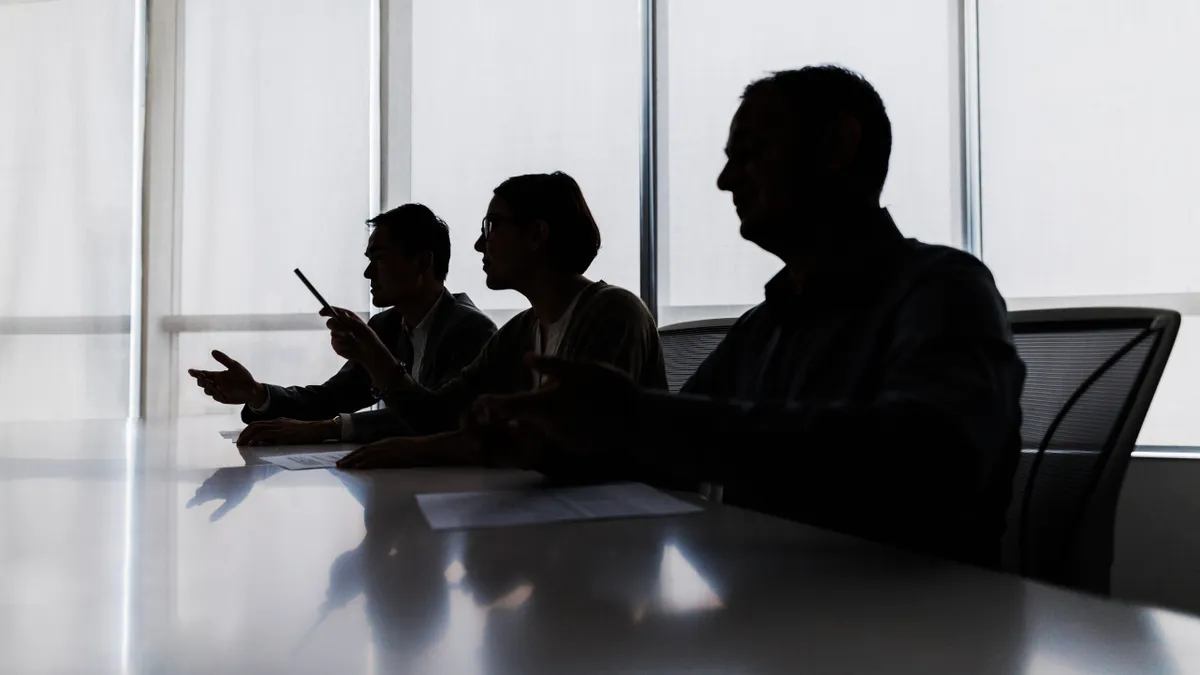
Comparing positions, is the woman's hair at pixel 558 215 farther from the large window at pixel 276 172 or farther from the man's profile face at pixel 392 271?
the large window at pixel 276 172

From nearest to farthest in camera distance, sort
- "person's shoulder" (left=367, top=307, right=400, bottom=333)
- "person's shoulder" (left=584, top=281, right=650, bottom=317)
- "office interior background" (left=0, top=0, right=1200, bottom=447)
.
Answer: "person's shoulder" (left=584, top=281, right=650, bottom=317) → "person's shoulder" (left=367, top=307, right=400, bottom=333) → "office interior background" (left=0, top=0, right=1200, bottom=447)

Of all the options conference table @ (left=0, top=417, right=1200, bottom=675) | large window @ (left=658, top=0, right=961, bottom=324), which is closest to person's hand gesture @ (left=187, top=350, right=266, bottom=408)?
conference table @ (left=0, top=417, right=1200, bottom=675)

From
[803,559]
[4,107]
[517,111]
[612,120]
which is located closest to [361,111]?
[517,111]

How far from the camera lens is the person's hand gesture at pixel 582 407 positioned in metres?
0.77

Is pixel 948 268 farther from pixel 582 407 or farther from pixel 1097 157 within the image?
pixel 1097 157

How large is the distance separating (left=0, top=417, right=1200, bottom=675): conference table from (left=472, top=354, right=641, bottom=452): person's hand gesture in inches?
3.8

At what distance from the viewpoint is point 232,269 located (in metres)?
3.84

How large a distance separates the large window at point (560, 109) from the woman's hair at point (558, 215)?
1.67m

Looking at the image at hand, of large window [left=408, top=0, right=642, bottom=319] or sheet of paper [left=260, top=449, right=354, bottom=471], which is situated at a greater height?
large window [left=408, top=0, right=642, bottom=319]

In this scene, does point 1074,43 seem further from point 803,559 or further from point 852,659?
point 852,659

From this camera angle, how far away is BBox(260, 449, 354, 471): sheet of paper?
1422 mm

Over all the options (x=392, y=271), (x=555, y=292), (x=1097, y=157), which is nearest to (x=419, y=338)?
(x=392, y=271)

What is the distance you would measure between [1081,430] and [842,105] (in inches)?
20.8

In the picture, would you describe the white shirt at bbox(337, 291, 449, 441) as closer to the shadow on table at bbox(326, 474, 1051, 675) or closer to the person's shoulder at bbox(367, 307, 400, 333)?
the person's shoulder at bbox(367, 307, 400, 333)
